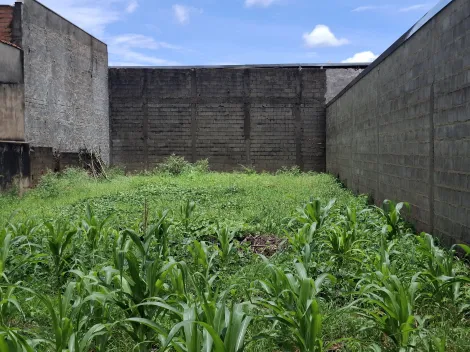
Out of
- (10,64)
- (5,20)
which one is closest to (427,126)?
(10,64)

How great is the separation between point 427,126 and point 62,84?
10505 mm

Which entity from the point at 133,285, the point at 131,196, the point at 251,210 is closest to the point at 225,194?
the point at 131,196

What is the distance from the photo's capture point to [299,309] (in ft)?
8.07

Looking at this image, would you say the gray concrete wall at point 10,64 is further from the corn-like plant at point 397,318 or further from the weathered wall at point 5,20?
the corn-like plant at point 397,318

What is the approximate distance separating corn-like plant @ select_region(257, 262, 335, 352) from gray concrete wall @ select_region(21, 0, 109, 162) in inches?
395

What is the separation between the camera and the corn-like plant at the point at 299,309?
2361 mm

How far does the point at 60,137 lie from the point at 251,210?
7.69 m

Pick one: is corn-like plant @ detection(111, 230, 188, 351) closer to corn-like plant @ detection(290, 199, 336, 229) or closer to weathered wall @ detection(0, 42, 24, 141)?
corn-like plant @ detection(290, 199, 336, 229)

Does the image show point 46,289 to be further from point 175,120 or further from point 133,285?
point 175,120

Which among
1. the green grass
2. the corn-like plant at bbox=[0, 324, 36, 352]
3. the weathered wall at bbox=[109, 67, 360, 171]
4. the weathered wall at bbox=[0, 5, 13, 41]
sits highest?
the weathered wall at bbox=[0, 5, 13, 41]

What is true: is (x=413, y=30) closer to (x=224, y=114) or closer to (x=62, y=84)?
(x=62, y=84)

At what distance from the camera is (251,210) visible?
746 centimetres

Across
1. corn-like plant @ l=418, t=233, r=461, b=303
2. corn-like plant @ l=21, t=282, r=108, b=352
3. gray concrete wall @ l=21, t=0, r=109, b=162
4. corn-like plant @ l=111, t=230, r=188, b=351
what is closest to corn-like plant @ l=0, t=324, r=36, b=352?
corn-like plant @ l=21, t=282, r=108, b=352

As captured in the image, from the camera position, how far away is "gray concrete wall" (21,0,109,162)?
11.6 meters
